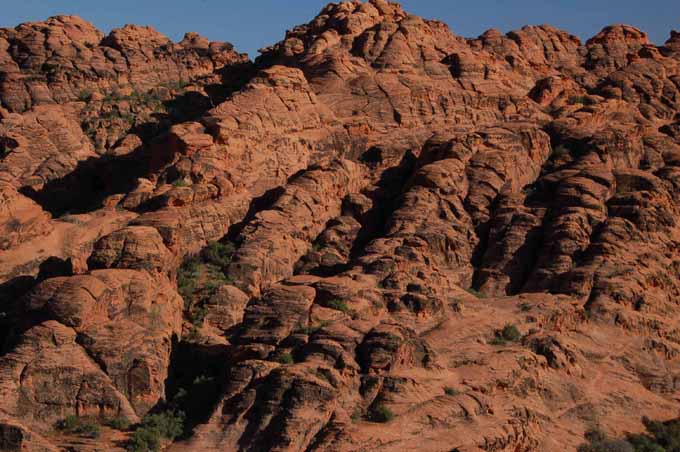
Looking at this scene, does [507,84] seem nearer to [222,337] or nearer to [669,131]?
[669,131]

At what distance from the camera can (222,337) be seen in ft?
226

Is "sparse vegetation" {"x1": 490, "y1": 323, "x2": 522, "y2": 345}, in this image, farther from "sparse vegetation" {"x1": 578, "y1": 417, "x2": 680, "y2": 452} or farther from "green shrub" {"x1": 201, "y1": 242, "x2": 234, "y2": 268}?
"green shrub" {"x1": 201, "y1": 242, "x2": 234, "y2": 268}

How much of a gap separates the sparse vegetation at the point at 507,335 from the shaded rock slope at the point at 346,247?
102 millimetres

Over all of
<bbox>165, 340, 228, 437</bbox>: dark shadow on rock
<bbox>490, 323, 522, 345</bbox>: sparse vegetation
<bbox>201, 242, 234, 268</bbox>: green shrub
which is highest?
<bbox>201, 242, 234, 268</bbox>: green shrub

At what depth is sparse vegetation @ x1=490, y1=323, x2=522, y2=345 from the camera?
212 ft

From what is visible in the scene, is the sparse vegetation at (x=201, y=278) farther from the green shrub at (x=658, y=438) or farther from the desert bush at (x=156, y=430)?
the green shrub at (x=658, y=438)

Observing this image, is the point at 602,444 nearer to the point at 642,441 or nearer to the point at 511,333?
the point at 642,441

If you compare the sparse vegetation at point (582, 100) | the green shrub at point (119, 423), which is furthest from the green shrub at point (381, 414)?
the sparse vegetation at point (582, 100)

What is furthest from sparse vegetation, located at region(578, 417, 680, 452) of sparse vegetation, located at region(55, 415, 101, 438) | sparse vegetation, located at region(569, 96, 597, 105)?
sparse vegetation, located at region(569, 96, 597, 105)

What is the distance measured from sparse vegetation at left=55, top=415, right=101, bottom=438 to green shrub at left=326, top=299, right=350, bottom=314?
1380 cm

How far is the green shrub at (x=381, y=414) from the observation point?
55.5 meters

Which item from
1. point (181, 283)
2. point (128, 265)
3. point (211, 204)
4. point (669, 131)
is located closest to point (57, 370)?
point (128, 265)

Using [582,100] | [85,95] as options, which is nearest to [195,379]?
[582,100]

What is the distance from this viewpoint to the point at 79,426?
5900 cm
